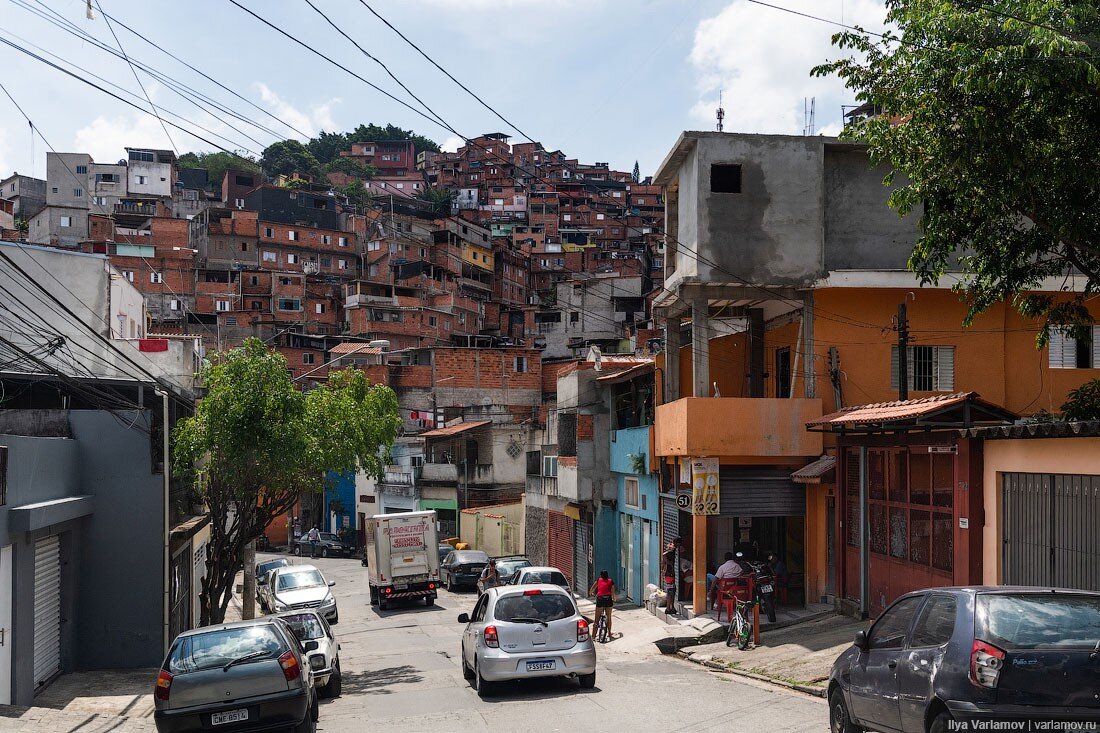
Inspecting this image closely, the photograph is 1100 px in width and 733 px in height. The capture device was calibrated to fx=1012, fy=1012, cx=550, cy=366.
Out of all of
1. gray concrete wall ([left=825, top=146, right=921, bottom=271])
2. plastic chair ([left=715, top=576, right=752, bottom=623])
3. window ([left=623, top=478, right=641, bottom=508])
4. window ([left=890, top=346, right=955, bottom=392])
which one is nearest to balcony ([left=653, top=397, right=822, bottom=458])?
window ([left=890, top=346, right=955, bottom=392])

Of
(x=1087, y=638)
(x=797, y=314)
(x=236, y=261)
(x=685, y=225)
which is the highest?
(x=236, y=261)

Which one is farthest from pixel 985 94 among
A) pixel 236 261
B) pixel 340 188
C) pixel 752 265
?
pixel 340 188

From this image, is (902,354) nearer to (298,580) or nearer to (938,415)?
(938,415)

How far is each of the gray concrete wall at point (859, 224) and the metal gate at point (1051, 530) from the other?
10717mm

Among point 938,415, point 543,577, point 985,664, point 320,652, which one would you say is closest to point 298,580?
point 543,577

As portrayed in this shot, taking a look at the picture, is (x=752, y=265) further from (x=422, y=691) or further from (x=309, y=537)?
(x=309, y=537)

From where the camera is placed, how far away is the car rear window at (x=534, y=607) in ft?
50.6

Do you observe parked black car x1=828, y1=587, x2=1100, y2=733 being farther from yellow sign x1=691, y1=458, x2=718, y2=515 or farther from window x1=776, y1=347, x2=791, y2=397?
window x1=776, y1=347, x2=791, y2=397

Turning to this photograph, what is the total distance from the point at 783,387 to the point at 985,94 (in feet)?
46.8

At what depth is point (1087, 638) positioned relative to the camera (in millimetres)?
7633

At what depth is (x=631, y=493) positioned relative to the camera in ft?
106

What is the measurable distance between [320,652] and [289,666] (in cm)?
561

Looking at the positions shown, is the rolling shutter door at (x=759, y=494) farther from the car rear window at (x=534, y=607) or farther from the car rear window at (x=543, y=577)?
the car rear window at (x=534, y=607)

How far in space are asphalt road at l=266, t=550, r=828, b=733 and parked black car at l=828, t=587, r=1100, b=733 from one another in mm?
3203
